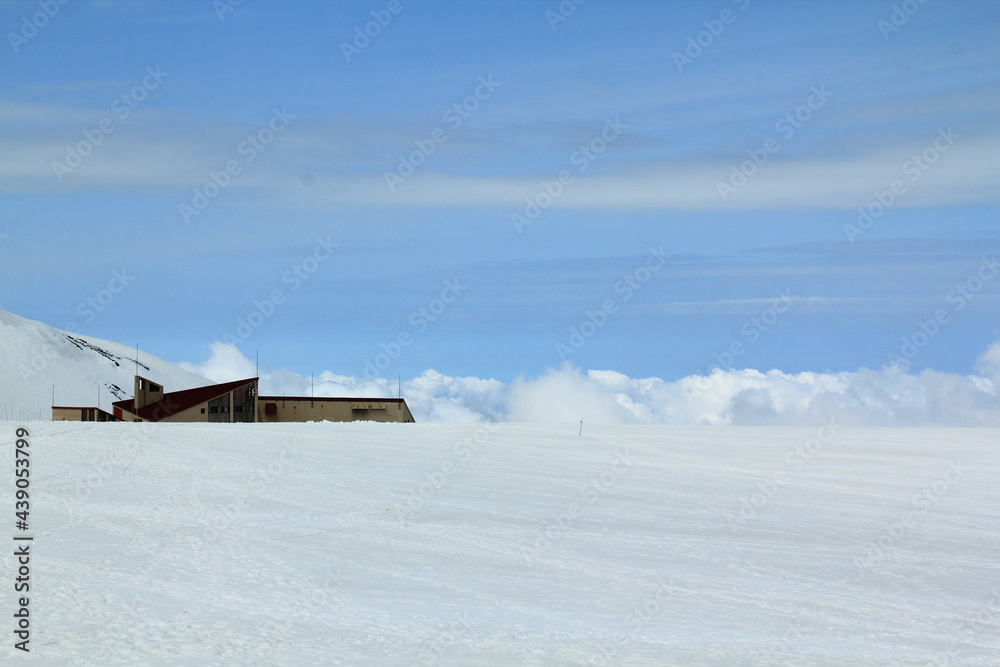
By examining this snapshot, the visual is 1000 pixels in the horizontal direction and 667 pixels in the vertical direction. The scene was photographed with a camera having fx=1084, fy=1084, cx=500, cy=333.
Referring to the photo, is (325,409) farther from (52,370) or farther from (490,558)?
(52,370)

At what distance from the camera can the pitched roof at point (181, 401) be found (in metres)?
58.1

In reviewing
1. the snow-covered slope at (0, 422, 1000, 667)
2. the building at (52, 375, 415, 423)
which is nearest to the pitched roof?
the building at (52, 375, 415, 423)

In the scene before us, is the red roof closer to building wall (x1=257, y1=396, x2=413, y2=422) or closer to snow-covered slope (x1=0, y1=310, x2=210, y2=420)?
building wall (x1=257, y1=396, x2=413, y2=422)

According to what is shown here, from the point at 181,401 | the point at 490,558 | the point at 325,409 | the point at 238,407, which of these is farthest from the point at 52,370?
the point at 490,558

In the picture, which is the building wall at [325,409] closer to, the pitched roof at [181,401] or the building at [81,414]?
the pitched roof at [181,401]

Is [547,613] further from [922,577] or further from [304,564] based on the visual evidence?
[922,577]

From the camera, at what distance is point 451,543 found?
17328 millimetres

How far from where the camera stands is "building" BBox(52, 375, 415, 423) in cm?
5841

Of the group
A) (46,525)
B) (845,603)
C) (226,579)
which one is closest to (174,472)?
(46,525)

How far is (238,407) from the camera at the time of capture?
59.4 metres

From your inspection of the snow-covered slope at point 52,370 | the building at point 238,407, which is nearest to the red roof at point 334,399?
the building at point 238,407

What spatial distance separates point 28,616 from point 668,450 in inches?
1048

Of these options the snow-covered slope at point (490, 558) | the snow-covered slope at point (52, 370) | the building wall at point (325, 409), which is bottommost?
the snow-covered slope at point (490, 558)

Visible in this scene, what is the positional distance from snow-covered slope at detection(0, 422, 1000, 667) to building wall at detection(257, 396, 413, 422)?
28625 mm
